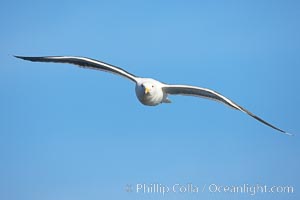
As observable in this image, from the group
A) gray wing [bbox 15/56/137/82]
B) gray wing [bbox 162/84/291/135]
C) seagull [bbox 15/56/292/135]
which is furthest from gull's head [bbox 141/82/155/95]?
gray wing [bbox 15/56/137/82]

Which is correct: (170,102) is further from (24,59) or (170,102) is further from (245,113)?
(24,59)

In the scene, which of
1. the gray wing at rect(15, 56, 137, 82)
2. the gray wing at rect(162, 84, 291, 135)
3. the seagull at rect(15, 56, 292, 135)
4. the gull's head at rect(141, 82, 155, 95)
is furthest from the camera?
the gray wing at rect(15, 56, 137, 82)

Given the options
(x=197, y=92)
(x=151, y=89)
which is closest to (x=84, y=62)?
(x=151, y=89)

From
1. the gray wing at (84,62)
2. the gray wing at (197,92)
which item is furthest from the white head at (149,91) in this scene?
the gray wing at (84,62)

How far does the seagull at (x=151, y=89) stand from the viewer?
72.9ft

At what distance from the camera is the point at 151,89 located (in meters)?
22.2

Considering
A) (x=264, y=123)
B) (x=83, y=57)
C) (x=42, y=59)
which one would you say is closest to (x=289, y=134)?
(x=264, y=123)

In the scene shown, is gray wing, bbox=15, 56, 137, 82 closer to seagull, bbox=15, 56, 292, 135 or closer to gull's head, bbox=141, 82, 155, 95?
seagull, bbox=15, 56, 292, 135

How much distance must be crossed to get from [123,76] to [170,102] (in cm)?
186

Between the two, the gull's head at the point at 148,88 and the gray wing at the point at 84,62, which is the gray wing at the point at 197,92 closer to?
the gull's head at the point at 148,88

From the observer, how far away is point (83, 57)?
24.7 meters

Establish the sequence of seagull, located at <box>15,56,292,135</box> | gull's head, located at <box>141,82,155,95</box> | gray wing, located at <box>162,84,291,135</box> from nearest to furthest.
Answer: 1. gull's head, located at <box>141,82,155,95</box>
2. seagull, located at <box>15,56,292,135</box>
3. gray wing, located at <box>162,84,291,135</box>

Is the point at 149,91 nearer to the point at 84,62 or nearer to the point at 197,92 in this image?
the point at 197,92

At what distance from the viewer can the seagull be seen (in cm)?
2222
